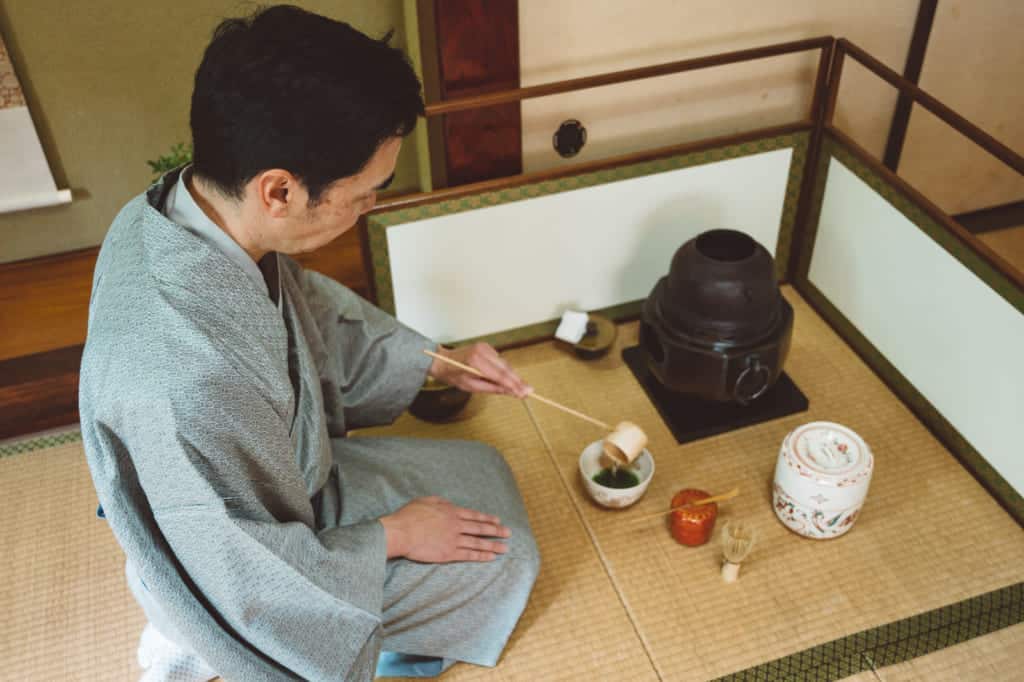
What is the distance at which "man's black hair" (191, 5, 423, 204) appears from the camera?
4.42 feet

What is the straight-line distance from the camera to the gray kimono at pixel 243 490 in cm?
144

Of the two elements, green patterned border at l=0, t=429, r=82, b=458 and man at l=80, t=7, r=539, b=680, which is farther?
green patterned border at l=0, t=429, r=82, b=458

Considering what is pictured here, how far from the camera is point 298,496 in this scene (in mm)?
1692

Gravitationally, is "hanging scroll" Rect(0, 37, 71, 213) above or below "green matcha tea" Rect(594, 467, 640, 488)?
above

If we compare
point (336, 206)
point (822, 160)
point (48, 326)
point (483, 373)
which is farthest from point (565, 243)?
point (48, 326)

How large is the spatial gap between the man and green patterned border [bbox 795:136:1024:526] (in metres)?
1.25

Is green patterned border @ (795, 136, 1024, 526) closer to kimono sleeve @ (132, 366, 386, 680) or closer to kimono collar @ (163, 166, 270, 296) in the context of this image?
kimono sleeve @ (132, 366, 386, 680)

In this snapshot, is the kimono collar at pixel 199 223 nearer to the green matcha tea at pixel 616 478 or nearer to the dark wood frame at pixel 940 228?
the green matcha tea at pixel 616 478

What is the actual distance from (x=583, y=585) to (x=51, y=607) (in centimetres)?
128

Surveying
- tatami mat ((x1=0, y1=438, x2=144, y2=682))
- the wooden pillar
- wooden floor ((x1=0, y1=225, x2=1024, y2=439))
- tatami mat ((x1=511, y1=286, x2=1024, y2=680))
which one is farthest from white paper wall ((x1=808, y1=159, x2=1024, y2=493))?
tatami mat ((x1=0, y1=438, x2=144, y2=682))

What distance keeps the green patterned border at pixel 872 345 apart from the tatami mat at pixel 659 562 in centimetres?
4

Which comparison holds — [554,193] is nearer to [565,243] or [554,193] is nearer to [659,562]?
[565,243]

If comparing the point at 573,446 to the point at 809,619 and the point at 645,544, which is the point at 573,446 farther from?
the point at 809,619

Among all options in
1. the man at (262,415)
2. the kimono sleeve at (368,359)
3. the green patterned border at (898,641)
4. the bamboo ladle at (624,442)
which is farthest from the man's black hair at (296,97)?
the green patterned border at (898,641)
